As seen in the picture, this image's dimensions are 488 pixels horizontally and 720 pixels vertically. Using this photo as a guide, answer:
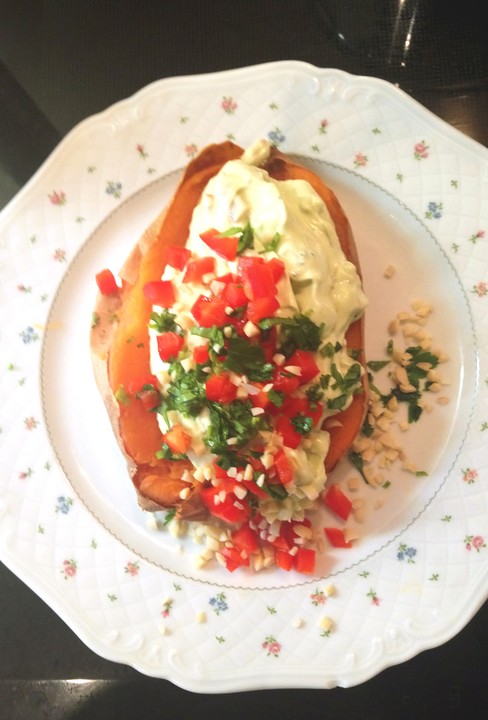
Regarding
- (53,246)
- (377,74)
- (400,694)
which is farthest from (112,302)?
(400,694)

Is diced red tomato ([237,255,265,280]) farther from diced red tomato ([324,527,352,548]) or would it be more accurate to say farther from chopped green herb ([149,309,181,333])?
diced red tomato ([324,527,352,548])

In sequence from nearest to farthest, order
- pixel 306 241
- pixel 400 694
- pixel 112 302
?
pixel 306 241 < pixel 400 694 < pixel 112 302

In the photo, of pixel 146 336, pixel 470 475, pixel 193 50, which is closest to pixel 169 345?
pixel 146 336

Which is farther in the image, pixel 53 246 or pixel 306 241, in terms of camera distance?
pixel 53 246

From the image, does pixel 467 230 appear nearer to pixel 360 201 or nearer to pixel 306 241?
pixel 360 201

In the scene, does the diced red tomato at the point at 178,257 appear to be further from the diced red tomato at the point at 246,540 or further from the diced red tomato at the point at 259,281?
the diced red tomato at the point at 246,540

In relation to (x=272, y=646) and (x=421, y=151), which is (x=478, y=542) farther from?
(x=421, y=151)

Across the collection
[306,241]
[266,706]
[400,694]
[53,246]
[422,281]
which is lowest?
[400,694]

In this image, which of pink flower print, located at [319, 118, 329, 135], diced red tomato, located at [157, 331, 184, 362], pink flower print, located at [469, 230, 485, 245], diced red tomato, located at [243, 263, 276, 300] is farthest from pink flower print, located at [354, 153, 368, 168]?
diced red tomato, located at [157, 331, 184, 362]
